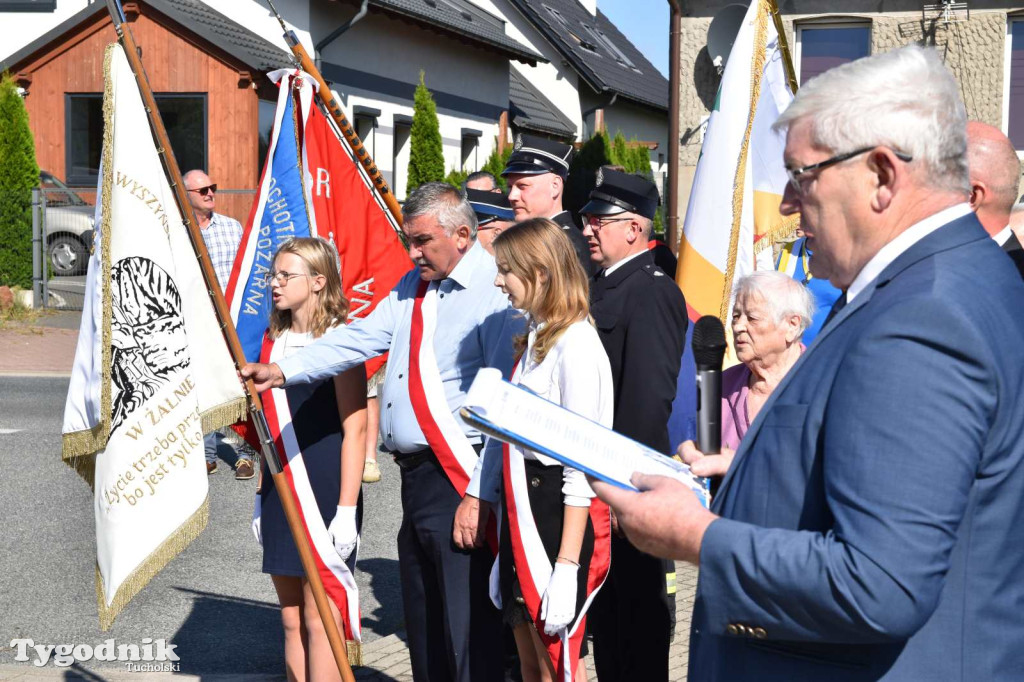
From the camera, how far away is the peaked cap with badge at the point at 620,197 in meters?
4.52

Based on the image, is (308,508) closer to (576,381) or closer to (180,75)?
(576,381)

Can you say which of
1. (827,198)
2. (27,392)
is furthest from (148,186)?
(27,392)

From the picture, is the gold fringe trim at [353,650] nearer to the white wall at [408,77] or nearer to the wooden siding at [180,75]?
the wooden siding at [180,75]

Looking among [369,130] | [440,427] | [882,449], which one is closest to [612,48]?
[369,130]

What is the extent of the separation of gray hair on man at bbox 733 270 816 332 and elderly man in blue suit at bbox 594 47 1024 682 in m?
2.42

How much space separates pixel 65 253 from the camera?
20.7 m

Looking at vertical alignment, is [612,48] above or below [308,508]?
above

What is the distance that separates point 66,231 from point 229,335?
1789 cm

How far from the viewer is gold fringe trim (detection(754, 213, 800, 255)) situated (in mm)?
5719

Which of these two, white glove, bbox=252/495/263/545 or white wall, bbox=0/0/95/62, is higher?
white wall, bbox=0/0/95/62

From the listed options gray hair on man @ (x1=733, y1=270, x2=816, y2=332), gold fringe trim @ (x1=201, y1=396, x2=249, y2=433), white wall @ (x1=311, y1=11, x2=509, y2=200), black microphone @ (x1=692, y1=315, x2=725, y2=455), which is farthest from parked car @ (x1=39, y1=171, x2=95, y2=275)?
black microphone @ (x1=692, y1=315, x2=725, y2=455)

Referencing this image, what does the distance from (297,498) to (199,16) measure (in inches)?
772

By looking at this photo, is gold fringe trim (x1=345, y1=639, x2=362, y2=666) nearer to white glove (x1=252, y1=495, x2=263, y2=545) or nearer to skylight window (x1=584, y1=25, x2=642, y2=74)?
white glove (x1=252, y1=495, x2=263, y2=545)

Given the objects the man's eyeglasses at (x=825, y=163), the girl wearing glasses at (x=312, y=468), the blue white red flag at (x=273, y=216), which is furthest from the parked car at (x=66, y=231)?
the man's eyeglasses at (x=825, y=163)
